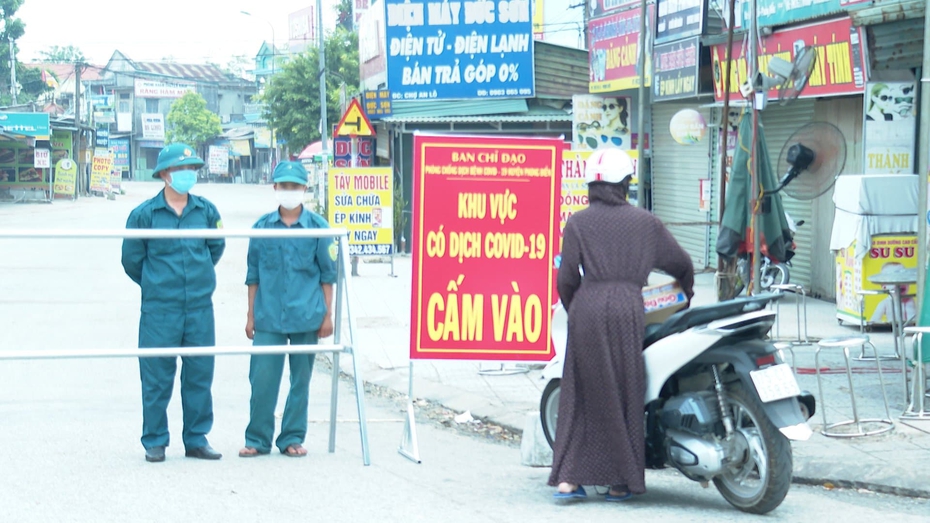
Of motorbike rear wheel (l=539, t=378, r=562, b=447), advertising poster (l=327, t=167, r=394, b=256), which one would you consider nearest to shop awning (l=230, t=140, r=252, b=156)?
advertising poster (l=327, t=167, r=394, b=256)

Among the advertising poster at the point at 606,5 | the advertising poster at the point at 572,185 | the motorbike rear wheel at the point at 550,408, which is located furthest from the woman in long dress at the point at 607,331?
the advertising poster at the point at 606,5

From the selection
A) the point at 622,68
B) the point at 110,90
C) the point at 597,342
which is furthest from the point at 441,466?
the point at 110,90

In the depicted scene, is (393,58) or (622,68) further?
(393,58)

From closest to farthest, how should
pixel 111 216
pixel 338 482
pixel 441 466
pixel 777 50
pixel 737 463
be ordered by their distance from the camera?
pixel 737 463 → pixel 338 482 → pixel 441 466 → pixel 777 50 → pixel 111 216

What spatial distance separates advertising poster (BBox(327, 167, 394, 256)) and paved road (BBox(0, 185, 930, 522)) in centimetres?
675

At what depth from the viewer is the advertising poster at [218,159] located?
312ft

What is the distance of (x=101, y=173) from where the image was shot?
58.7 meters

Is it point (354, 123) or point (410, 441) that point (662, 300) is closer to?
point (410, 441)

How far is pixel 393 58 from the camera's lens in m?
24.7

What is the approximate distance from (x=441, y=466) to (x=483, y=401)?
7.07 ft

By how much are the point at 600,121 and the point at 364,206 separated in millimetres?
6532

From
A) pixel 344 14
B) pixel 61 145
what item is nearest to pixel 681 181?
pixel 61 145

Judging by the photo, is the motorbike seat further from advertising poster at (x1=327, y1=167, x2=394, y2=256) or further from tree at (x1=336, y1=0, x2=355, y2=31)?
tree at (x1=336, y1=0, x2=355, y2=31)

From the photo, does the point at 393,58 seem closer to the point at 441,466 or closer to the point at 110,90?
the point at 441,466
